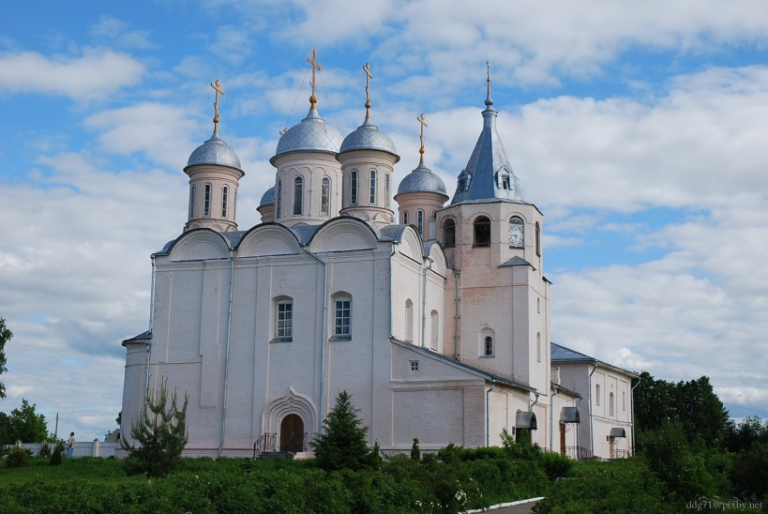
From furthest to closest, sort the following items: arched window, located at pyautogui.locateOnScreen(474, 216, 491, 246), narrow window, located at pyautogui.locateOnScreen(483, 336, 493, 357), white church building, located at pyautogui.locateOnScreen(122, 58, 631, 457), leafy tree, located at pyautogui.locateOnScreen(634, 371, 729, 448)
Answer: leafy tree, located at pyautogui.locateOnScreen(634, 371, 729, 448), arched window, located at pyautogui.locateOnScreen(474, 216, 491, 246), narrow window, located at pyautogui.locateOnScreen(483, 336, 493, 357), white church building, located at pyautogui.locateOnScreen(122, 58, 631, 457)

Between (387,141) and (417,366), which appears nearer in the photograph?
(417,366)

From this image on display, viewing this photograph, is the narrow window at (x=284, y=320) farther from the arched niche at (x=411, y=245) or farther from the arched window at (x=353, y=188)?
the arched window at (x=353, y=188)

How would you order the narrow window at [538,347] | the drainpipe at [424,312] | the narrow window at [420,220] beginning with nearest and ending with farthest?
the drainpipe at [424,312] < the narrow window at [538,347] < the narrow window at [420,220]

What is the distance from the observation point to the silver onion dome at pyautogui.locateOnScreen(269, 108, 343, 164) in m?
30.4

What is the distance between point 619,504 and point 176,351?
63.5 feet

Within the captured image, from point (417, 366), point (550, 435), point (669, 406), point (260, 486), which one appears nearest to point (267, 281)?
point (417, 366)

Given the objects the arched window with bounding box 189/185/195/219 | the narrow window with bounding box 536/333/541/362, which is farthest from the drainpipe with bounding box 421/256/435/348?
the arched window with bounding box 189/185/195/219

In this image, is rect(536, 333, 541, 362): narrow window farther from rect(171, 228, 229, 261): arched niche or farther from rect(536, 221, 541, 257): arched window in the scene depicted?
rect(171, 228, 229, 261): arched niche

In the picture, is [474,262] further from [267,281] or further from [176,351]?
[176,351]

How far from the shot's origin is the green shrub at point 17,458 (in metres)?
27.3

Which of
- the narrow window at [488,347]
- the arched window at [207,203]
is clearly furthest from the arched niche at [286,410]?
the arched window at [207,203]

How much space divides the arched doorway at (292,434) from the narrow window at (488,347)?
6262mm

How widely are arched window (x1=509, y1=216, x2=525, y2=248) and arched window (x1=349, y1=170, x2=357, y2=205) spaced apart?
4.90 metres

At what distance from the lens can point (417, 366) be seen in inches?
1016
